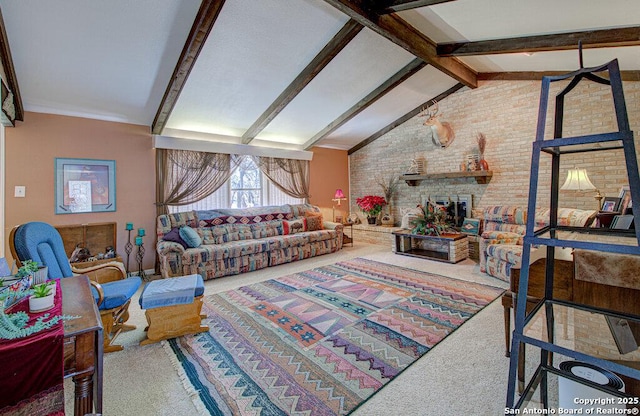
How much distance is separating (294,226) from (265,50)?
3.18 meters

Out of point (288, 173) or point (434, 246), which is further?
point (288, 173)

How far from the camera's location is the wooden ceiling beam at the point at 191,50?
9.19 ft

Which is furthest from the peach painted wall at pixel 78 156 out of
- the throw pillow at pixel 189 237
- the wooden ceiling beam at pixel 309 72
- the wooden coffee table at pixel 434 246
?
the wooden coffee table at pixel 434 246

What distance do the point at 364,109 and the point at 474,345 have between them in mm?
4611

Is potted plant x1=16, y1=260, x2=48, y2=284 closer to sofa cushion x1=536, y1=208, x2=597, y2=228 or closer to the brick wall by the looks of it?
sofa cushion x1=536, y1=208, x2=597, y2=228

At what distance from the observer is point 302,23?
3.43 m

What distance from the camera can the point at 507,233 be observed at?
443cm

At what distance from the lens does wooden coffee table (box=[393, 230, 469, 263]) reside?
16.2 feet

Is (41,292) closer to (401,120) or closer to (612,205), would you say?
(612,205)

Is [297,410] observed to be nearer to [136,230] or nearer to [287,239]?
[287,239]

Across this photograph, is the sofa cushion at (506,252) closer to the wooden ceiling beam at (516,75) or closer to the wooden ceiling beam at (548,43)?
the wooden ceiling beam at (548,43)

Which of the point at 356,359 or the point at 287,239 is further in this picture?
the point at 287,239

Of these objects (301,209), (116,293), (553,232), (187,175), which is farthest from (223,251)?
(553,232)

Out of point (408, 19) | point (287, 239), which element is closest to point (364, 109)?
point (408, 19)
